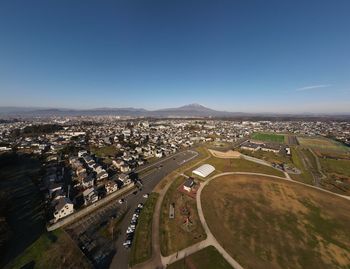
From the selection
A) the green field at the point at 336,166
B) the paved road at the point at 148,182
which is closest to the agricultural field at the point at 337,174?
the green field at the point at 336,166

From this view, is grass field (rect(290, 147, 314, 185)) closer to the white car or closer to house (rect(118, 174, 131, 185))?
house (rect(118, 174, 131, 185))

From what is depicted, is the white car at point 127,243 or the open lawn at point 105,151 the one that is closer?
the white car at point 127,243

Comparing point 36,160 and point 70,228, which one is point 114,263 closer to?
point 70,228

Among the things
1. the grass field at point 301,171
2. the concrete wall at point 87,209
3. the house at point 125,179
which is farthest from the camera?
the grass field at point 301,171

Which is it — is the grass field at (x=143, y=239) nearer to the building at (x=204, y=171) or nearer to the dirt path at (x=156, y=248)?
the dirt path at (x=156, y=248)

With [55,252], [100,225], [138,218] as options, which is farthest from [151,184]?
[55,252]

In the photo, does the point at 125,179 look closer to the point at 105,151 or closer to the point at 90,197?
the point at 90,197
